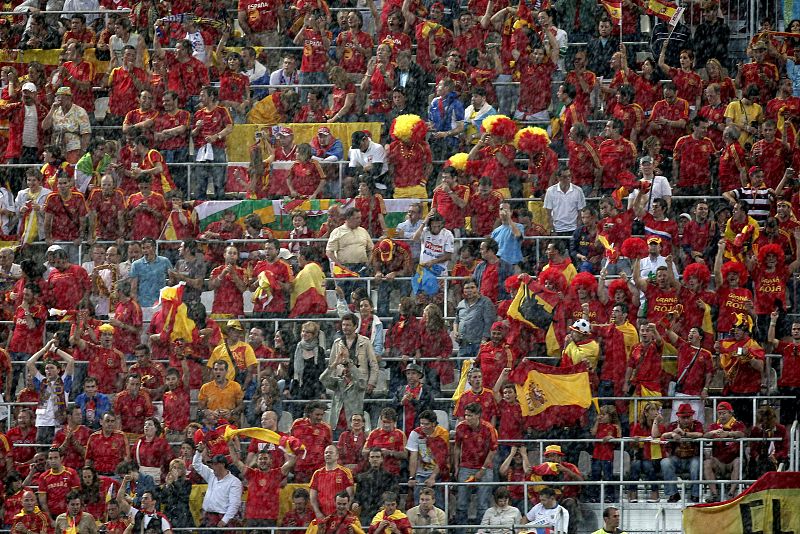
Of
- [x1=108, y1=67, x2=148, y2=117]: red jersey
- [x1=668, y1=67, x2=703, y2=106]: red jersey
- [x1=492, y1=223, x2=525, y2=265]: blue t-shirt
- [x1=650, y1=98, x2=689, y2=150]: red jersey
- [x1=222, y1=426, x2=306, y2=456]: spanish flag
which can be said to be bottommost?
[x1=222, y1=426, x2=306, y2=456]: spanish flag

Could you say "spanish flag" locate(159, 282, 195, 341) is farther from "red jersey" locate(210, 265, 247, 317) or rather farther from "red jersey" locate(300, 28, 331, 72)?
"red jersey" locate(300, 28, 331, 72)

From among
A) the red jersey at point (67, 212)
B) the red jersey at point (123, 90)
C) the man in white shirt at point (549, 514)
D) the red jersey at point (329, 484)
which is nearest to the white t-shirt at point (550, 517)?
the man in white shirt at point (549, 514)

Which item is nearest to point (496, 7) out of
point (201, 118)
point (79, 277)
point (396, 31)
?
point (396, 31)

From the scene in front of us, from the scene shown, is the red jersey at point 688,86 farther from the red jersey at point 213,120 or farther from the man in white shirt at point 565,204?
the red jersey at point 213,120

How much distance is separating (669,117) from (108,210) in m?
6.71

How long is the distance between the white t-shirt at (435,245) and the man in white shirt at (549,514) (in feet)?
12.8

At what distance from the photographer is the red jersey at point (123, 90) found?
85.3 feet

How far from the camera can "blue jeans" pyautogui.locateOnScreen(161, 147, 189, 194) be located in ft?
82.8

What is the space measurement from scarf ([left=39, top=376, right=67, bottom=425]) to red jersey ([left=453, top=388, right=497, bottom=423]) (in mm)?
4175

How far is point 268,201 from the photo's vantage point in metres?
24.6

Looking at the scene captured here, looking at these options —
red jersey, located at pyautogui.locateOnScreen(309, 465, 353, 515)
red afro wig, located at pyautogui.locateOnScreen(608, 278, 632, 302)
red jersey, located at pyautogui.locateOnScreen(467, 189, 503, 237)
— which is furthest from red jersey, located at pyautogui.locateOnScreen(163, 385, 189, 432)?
red afro wig, located at pyautogui.locateOnScreen(608, 278, 632, 302)

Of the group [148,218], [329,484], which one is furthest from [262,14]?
[329,484]

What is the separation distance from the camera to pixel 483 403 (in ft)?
68.9

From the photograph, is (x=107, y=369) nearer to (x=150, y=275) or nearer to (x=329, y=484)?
(x=150, y=275)
